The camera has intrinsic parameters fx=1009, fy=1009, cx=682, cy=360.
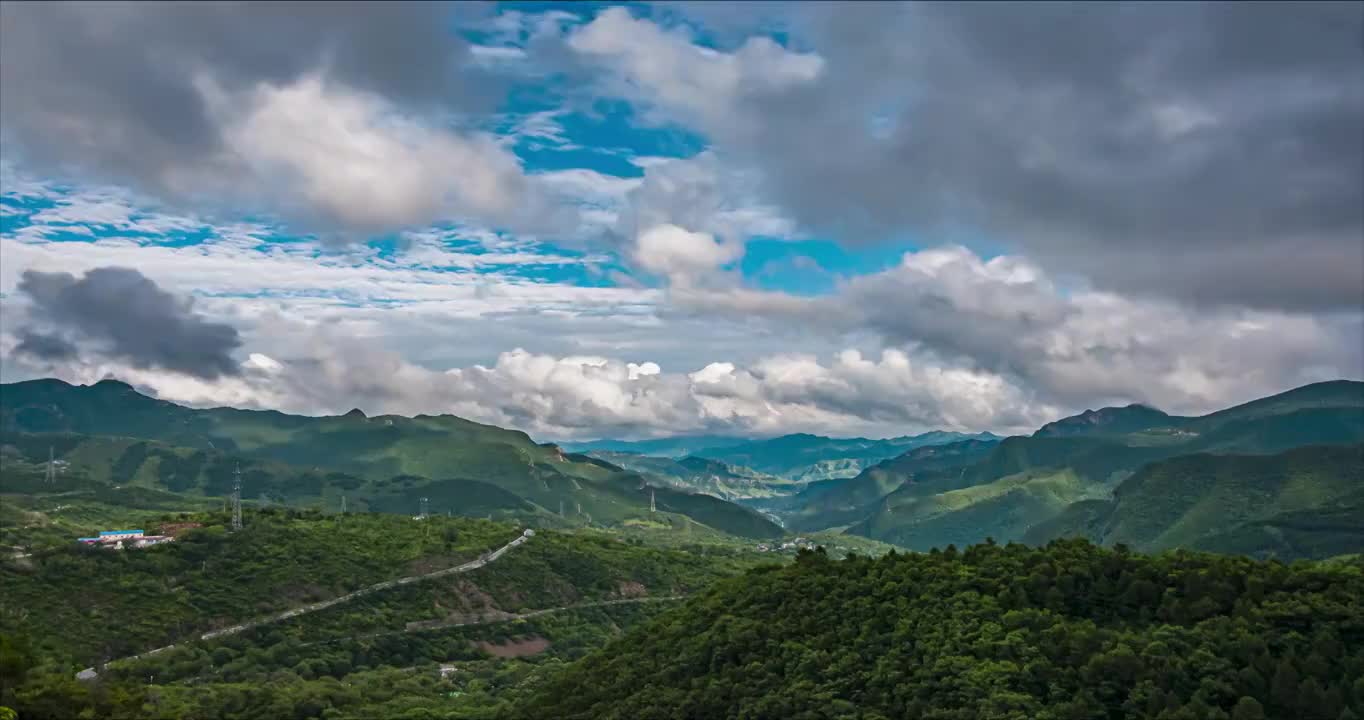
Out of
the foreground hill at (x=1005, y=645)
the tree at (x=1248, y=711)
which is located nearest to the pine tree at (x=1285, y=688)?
the foreground hill at (x=1005, y=645)

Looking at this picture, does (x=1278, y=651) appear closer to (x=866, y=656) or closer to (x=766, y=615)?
(x=866, y=656)

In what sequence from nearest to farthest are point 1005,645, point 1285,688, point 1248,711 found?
point 1248,711
point 1285,688
point 1005,645

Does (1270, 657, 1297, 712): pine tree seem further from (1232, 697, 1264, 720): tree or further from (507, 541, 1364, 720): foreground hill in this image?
(1232, 697, 1264, 720): tree

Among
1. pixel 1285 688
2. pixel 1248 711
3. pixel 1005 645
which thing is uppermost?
pixel 1005 645

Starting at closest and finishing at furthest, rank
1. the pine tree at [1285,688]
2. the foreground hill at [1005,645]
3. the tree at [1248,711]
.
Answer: the tree at [1248,711]
the pine tree at [1285,688]
the foreground hill at [1005,645]

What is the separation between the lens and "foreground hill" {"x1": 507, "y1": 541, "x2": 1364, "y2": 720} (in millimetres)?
91938

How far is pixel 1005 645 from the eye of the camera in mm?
107000

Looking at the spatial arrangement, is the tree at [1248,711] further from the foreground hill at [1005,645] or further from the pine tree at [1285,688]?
the pine tree at [1285,688]

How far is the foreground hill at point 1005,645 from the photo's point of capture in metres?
91.9

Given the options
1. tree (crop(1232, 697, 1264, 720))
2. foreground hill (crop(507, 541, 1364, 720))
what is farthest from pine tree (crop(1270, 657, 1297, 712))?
tree (crop(1232, 697, 1264, 720))

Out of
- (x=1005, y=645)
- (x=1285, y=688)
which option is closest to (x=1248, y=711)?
(x=1285, y=688)

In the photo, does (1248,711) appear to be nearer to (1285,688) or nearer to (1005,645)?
(1285,688)

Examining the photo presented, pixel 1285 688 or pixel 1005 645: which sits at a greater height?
pixel 1005 645

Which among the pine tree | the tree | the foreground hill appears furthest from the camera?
the foreground hill
